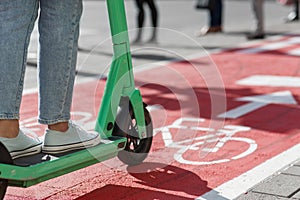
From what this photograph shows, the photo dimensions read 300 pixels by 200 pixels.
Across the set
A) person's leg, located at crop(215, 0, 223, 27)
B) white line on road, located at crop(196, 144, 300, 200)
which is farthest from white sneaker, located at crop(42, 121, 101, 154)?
person's leg, located at crop(215, 0, 223, 27)

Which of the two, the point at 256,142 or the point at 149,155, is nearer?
the point at 149,155

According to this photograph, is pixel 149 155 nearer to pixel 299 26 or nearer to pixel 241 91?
pixel 241 91

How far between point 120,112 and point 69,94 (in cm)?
55

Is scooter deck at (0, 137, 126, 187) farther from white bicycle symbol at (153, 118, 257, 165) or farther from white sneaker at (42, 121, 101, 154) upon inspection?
white bicycle symbol at (153, 118, 257, 165)

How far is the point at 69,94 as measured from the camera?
4.30 metres

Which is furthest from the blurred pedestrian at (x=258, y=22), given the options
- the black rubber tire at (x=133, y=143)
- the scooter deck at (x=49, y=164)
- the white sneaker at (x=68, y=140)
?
the white sneaker at (x=68, y=140)

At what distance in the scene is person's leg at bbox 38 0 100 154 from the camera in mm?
4109

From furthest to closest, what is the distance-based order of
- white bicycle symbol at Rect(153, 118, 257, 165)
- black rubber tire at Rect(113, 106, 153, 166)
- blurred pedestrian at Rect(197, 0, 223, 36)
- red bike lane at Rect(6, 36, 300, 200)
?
blurred pedestrian at Rect(197, 0, 223, 36)
white bicycle symbol at Rect(153, 118, 257, 165)
black rubber tire at Rect(113, 106, 153, 166)
red bike lane at Rect(6, 36, 300, 200)

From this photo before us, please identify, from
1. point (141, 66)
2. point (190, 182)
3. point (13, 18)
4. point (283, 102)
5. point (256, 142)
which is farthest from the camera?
point (141, 66)

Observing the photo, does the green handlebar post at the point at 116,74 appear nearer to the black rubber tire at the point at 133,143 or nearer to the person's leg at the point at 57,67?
the black rubber tire at the point at 133,143

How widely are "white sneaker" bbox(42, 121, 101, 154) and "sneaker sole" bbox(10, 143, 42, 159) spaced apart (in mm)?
55

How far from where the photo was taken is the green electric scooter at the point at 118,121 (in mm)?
4230

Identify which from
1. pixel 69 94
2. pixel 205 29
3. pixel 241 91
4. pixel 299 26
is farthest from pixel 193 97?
pixel 299 26

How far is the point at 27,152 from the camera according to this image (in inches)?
162
